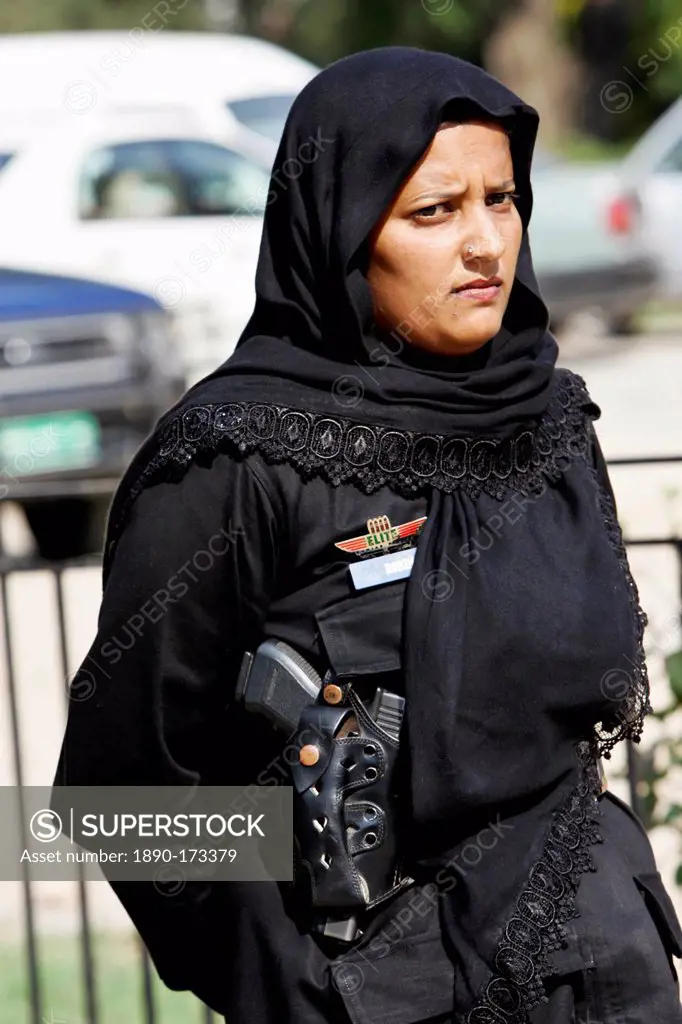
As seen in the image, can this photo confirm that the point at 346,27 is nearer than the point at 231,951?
No

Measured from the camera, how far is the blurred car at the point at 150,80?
9.95 m

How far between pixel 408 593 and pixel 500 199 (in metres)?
0.53

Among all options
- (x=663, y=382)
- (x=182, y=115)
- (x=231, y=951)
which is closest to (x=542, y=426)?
(x=231, y=951)

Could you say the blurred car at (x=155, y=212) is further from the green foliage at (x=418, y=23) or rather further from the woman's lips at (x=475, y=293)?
the green foliage at (x=418, y=23)

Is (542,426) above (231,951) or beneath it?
above

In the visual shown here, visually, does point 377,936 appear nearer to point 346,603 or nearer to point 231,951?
point 231,951

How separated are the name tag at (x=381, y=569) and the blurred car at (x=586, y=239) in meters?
11.1

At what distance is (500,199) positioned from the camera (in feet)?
7.04

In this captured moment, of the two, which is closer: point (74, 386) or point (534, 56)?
point (74, 386)

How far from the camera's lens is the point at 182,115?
10266 millimetres

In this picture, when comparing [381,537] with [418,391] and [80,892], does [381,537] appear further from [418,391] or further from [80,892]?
[80,892]

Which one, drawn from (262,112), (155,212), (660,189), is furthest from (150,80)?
(660,189)

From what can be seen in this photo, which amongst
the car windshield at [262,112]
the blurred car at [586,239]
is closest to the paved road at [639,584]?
the blurred car at [586,239]

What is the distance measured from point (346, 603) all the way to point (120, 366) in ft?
19.1
